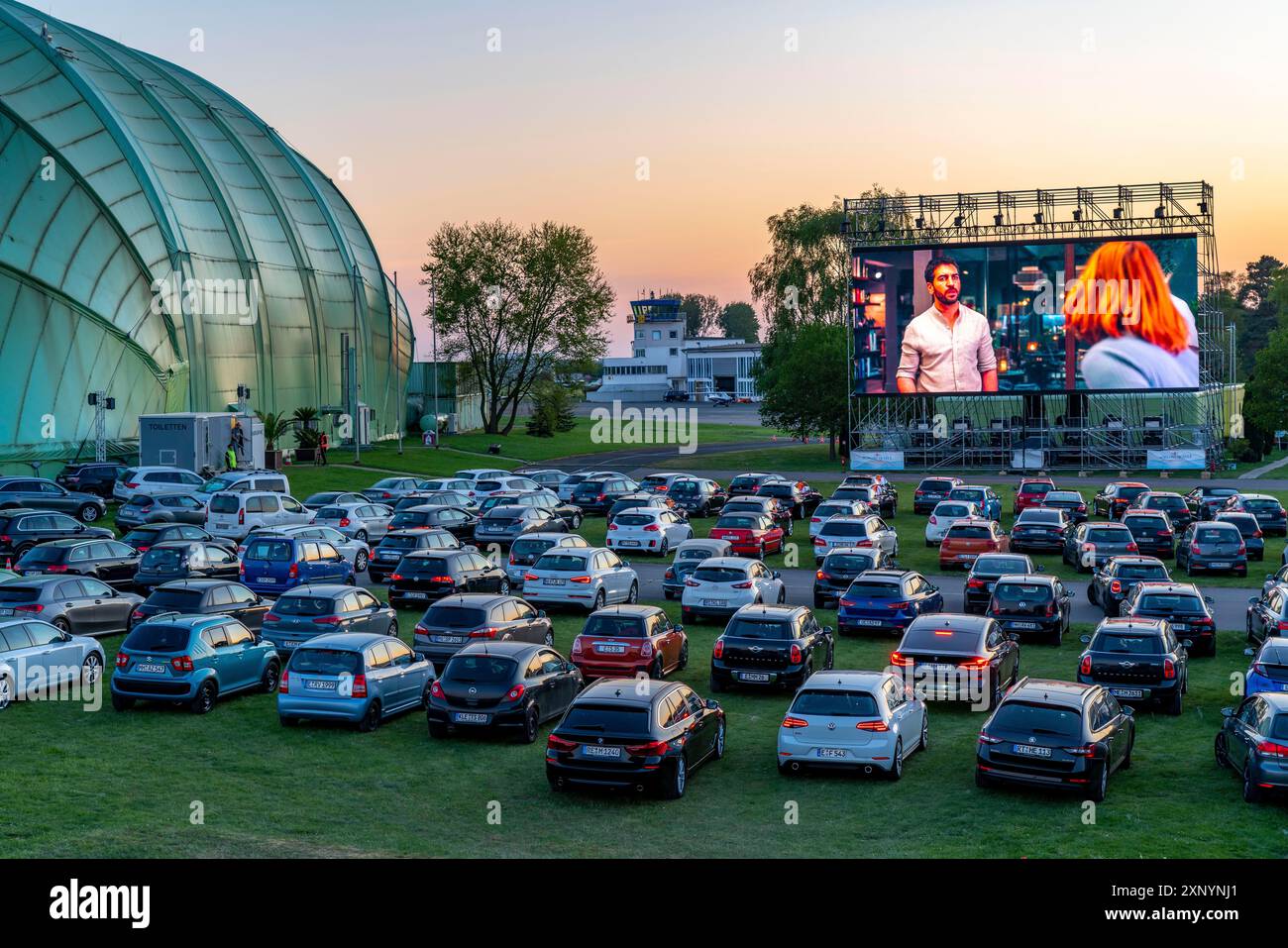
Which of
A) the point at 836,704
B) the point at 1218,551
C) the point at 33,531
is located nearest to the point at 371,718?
the point at 836,704

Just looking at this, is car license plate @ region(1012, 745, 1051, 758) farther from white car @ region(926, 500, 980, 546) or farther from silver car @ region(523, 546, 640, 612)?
white car @ region(926, 500, 980, 546)

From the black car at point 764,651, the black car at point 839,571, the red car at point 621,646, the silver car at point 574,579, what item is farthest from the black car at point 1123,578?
the red car at point 621,646

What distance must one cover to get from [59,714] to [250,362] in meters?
56.4

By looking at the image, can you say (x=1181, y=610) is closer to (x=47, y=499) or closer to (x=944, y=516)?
(x=944, y=516)

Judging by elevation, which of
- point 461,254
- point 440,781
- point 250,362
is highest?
point 461,254

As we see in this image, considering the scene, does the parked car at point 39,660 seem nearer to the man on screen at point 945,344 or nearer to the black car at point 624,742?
the black car at point 624,742

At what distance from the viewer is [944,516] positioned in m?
44.8

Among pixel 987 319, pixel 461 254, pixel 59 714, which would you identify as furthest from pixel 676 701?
pixel 461 254

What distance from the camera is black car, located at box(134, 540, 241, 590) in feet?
102

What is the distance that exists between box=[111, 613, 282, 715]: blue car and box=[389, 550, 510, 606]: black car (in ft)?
29.2

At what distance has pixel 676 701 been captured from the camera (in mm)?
17500

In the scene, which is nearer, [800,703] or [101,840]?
[101,840]

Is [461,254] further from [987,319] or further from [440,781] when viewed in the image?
[440,781]

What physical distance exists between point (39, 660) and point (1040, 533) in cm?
2906
